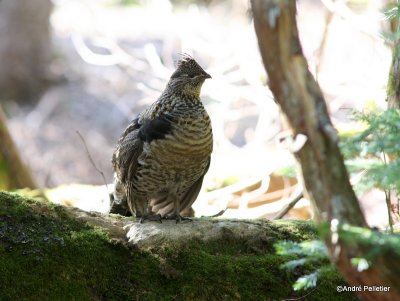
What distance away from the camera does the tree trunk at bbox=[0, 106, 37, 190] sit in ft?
21.8

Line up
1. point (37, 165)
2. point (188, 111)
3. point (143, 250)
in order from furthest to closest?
point (37, 165) → point (188, 111) → point (143, 250)

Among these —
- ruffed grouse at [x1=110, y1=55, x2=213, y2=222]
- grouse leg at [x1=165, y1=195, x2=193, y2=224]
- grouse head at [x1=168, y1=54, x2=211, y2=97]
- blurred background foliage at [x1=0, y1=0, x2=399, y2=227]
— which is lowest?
grouse leg at [x1=165, y1=195, x2=193, y2=224]

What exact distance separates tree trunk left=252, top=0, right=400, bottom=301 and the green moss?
131 centimetres

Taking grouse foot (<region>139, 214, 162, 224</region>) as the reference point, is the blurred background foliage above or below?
above

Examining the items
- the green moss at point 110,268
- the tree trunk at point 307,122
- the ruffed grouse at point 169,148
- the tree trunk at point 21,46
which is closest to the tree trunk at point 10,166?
the ruffed grouse at point 169,148

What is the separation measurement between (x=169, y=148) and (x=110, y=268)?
1049 millimetres

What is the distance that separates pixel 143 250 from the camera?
3.52 meters

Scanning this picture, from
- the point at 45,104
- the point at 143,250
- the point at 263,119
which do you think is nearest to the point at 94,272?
the point at 143,250

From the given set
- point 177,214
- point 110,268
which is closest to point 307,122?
point 110,268

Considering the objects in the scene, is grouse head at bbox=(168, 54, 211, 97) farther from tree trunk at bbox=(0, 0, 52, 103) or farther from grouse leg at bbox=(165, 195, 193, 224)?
tree trunk at bbox=(0, 0, 52, 103)

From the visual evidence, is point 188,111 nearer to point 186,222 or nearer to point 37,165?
point 186,222

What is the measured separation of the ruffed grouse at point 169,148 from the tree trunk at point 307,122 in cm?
197

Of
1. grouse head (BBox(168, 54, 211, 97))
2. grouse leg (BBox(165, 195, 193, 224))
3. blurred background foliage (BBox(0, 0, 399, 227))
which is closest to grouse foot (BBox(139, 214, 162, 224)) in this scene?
grouse leg (BBox(165, 195, 193, 224))

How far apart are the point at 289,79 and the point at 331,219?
1.65ft
